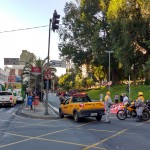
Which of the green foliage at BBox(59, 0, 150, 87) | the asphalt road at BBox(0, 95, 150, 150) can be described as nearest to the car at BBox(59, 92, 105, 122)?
the asphalt road at BBox(0, 95, 150, 150)

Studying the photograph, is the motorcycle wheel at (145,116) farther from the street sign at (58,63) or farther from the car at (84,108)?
the street sign at (58,63)

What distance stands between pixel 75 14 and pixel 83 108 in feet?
165

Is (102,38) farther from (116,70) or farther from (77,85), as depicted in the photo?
(77,85)

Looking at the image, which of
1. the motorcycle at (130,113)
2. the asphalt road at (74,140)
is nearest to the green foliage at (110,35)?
the motorcycle at (130,113)

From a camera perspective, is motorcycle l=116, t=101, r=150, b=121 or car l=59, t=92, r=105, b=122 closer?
car l=59, t=92, r=105, b=122

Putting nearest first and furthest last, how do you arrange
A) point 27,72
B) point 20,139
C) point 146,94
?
point 20,139
point 146,94
point 27,72

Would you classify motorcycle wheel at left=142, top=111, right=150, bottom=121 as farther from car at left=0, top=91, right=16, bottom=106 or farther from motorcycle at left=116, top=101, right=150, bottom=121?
car at left=0, top=91, right=16, bottom=106

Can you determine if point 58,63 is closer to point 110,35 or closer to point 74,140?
point 74,140

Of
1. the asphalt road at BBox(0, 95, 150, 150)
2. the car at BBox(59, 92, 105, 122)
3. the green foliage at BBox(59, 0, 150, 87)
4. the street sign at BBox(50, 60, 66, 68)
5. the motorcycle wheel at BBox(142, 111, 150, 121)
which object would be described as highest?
the green foliage at BBox(59, 0, 150, 87)

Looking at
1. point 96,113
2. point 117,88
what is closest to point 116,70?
point 117,88

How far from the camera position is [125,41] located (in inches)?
2015

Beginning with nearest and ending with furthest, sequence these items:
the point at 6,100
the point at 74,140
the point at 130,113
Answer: the point at 74,140 < the point at 130,113 < the point at 6,100

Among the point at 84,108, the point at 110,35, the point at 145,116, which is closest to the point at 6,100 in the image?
the point at 84,108

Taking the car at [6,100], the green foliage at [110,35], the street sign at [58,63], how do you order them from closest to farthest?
the street sign at [58,63] < the car at [6,100] < the green foliage at [110,35]
